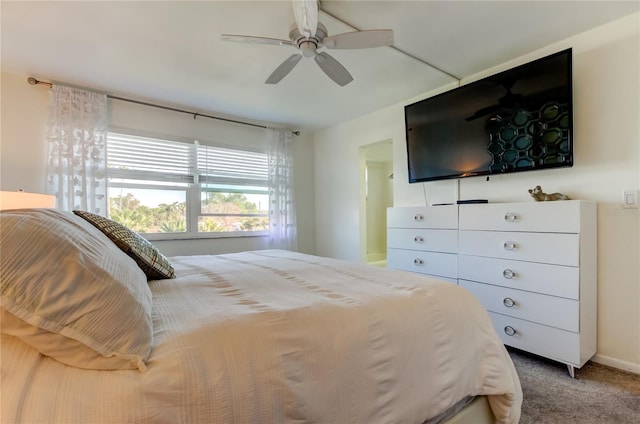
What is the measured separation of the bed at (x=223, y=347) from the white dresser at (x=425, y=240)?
4.47ft

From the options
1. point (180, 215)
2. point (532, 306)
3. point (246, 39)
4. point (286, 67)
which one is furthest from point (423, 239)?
point (180, 215)

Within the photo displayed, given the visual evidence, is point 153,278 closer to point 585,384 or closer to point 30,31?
point 30,31

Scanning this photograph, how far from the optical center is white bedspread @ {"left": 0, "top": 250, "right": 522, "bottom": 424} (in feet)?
2.04

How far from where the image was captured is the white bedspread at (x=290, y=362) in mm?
622

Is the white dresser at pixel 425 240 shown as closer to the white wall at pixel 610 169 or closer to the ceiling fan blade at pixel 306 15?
the white wall at pixel 610 169

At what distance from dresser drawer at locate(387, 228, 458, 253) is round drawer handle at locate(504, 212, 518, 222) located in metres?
0.40

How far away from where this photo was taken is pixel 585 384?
1831 mm

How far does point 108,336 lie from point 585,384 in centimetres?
249

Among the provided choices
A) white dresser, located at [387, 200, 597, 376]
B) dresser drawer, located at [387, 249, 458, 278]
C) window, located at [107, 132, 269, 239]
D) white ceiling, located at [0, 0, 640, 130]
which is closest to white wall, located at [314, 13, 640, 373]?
white dresser, located at [387, 200, 597, 376]

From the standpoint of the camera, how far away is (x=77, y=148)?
297cm

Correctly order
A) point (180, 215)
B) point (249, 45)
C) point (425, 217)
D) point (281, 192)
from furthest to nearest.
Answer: point (281, 192) → point (180, 215) → point (425, 217) → point (249, 45)

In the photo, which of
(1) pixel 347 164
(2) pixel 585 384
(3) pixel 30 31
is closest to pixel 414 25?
(1) pixel 347 164

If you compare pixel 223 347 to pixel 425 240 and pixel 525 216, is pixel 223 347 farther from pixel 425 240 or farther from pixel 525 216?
pixel 425 240

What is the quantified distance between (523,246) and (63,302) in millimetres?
2480
